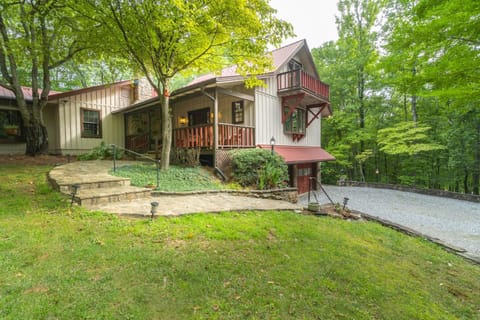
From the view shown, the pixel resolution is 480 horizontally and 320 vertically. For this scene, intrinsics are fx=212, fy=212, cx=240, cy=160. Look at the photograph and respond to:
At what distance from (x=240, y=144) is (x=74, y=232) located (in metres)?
6.59

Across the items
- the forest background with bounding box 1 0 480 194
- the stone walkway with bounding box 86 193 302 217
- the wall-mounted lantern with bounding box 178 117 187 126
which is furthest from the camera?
the forest background with bounding box 1 0 480 194

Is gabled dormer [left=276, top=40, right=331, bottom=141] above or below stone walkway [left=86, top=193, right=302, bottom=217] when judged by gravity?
above

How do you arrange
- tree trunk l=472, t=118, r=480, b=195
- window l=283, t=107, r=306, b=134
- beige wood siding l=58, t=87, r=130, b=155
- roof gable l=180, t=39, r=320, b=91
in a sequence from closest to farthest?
beige wood siding l=58, t=87, r=130, b=155
roof gable l=180, t=39, r=320, b=91
window l=283, t=107, r=306, b=134
tree trunk l=472, t=118, r=480, b=195

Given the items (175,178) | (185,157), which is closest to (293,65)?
(185,157)

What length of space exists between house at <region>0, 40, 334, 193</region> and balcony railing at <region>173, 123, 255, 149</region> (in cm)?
2

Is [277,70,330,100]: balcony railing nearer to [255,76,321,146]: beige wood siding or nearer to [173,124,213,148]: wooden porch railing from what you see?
[255,76,321,146]: beige wood siding

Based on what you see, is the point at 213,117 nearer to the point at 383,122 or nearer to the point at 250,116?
the point at 250,116

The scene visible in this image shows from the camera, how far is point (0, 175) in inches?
237

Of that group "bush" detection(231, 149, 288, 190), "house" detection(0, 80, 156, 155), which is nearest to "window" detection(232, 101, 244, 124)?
"bush" detection(231, 149, 288, 190)

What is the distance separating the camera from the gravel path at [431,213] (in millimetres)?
6445

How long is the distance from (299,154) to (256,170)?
462 cm

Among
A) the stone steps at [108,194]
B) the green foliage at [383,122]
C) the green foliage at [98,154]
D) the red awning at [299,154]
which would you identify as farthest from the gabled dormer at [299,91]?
the green foliage at [98,154]

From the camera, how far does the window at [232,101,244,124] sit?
32.5 ft

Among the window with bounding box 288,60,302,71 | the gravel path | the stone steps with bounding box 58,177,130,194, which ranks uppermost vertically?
the window with bounding box 288,60,302,71
